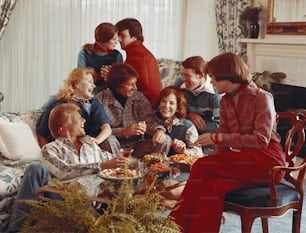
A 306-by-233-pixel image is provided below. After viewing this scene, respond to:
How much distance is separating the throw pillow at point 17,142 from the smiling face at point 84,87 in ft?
1.22

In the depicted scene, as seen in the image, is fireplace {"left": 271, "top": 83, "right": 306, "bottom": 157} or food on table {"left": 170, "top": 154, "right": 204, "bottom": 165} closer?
food on table {"left": 170, "top": 154, "right": 204, "bottom": 165}

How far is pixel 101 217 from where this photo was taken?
1.40 meters

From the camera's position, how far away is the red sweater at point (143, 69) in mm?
3574

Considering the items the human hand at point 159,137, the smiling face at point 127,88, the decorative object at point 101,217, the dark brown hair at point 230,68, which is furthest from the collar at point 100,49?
the decorative object at point 101,217

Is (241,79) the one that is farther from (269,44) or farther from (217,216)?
(269,44)

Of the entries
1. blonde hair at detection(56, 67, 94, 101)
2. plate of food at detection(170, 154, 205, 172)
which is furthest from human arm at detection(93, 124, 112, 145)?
plate of food at detection(170, 154, 205, 172)

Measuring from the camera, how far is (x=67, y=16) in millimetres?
4656

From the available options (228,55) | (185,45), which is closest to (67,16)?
(185,45)

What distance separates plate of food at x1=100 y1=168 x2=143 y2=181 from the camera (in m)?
2.38

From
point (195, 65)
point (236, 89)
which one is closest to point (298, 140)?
point (236, 89)

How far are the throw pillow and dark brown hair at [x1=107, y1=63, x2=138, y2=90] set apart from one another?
0.62 meters

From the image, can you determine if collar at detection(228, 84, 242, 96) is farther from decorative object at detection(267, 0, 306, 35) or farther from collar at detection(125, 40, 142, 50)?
decorative object at detection(267, 0, 306, 35)

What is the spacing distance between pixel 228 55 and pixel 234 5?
260cm

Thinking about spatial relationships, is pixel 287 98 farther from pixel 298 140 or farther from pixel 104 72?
pixel 298 140
